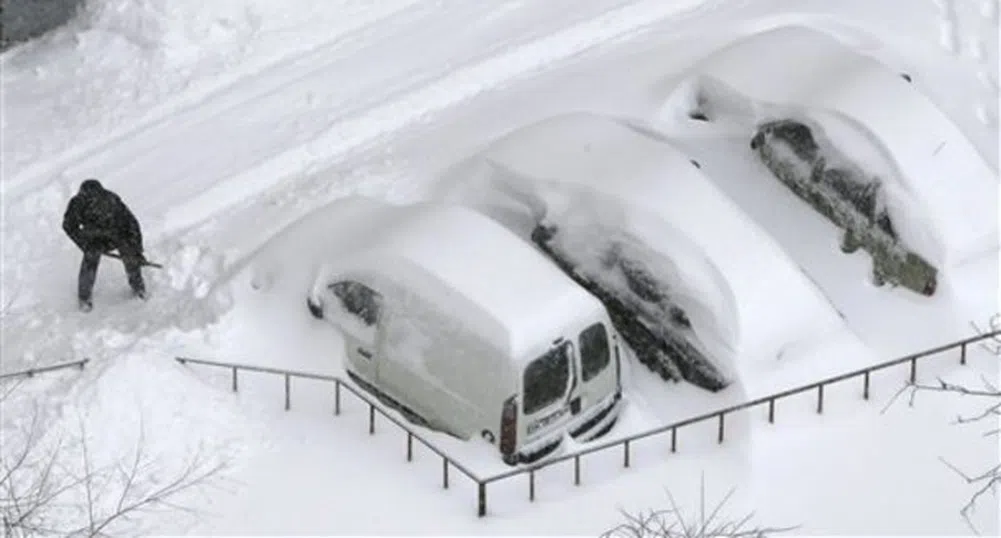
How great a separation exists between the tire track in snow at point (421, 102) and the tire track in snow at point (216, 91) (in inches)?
44.0

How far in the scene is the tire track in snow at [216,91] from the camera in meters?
22.5

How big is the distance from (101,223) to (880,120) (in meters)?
6.69

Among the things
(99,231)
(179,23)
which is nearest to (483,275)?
(99,231)

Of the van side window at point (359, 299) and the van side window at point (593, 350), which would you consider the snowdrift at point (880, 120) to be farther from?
the van side window at point (359, 299)

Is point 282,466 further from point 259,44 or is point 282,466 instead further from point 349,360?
point 259,44

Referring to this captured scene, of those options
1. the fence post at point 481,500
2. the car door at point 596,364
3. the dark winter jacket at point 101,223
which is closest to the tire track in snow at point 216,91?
the dark winter jacket at point 101,223

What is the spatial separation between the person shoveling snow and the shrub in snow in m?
5.48

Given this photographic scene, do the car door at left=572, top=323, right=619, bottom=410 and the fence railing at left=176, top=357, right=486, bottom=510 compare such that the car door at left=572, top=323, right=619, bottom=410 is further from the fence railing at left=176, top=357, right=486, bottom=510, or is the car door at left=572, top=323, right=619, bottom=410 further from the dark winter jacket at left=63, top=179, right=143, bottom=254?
the dark winter jacket at left=63, top=179, right=143, bottom=254

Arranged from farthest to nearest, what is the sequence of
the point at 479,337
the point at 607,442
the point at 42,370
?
the point at 42,370
the point at 607,442
the point at 479,337

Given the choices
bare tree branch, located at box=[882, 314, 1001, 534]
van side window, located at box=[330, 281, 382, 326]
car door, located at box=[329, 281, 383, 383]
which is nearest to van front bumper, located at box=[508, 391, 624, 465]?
car door, located at box=[329, 281, 383, 383]

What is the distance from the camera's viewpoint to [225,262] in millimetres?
20844

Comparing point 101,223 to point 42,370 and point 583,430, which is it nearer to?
point 42,370

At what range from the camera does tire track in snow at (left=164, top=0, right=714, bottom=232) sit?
22078mm

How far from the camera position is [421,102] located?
2319cm
